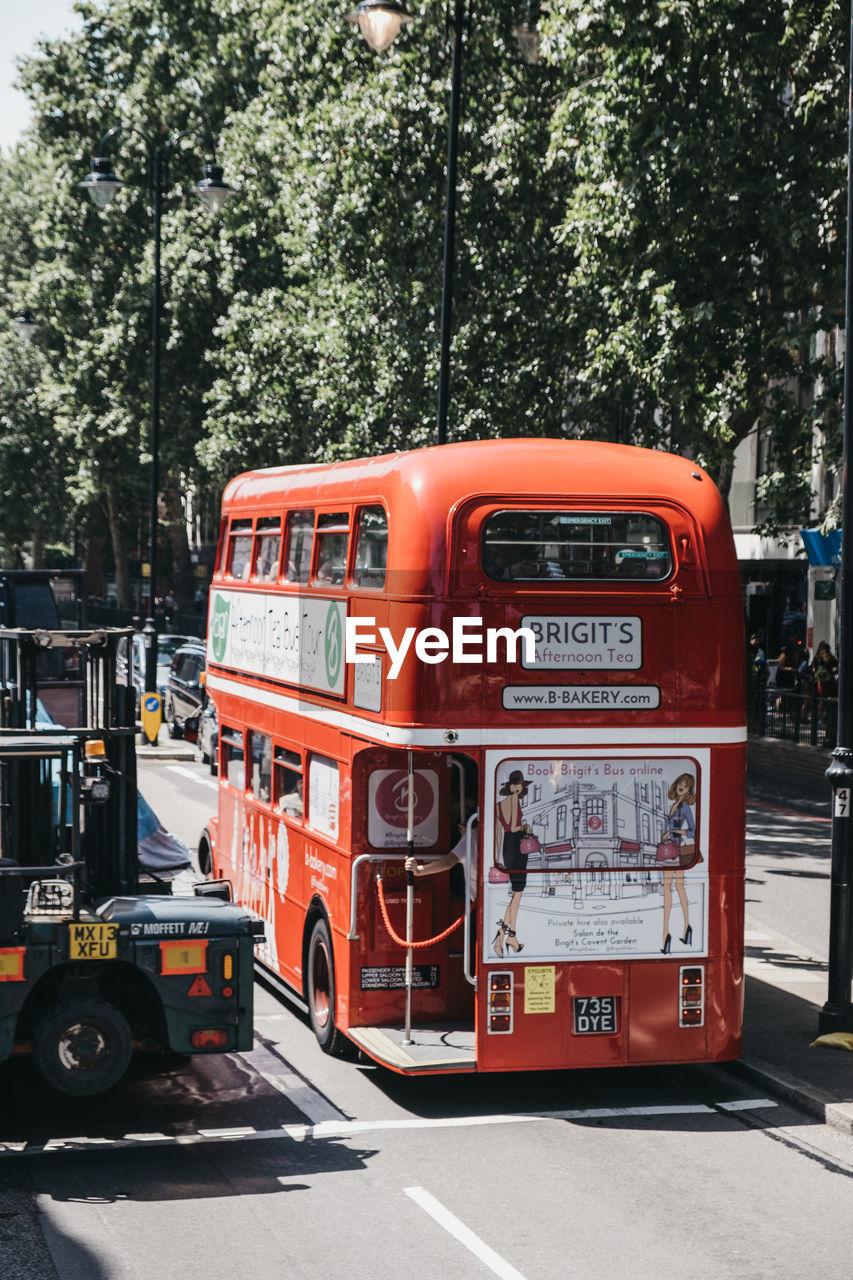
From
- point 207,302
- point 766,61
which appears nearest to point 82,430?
point 207,302

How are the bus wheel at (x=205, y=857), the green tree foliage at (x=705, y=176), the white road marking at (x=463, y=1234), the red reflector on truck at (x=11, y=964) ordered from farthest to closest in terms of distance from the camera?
the green tree foliage at (x=705, y=176)
the bus wheel at (x=205, y=857)
the red reflector on truck at (x=11, y=964)
the white road marking at (x=463, y=1234)

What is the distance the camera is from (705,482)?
10.5 meters

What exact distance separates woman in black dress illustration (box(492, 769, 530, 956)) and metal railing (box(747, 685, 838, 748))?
59.9 ft

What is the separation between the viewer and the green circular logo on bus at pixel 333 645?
11.4 metres

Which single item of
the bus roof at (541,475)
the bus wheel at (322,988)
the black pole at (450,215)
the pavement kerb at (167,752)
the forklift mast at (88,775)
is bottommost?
the pavement kerb at (167,752)

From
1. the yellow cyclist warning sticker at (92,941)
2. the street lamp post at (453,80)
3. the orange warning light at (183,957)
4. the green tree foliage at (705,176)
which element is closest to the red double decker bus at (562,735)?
the orange warning light at (183,957)

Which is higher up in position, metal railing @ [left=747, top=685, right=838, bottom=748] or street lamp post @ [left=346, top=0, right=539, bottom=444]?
street lamp post @ [left=346, top=0, right=539, bottom=444]

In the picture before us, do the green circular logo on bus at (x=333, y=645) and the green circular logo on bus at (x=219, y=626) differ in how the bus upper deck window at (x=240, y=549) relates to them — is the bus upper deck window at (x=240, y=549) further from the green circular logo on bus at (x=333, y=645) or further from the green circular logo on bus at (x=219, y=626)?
the green circular logo on bus at (x=333, y=645)

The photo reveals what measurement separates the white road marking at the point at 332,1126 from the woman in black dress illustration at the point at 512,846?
3.45 ft

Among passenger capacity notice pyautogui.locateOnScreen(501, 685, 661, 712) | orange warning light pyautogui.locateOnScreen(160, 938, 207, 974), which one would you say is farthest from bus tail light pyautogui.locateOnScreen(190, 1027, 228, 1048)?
passenger capacity notice pyautogui.locateOnScreen(501, 685, 661, 712)

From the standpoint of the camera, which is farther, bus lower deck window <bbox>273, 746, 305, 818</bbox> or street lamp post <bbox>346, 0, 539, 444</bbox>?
street lamp post <bbox>346, 0, 539, 444</bbox>

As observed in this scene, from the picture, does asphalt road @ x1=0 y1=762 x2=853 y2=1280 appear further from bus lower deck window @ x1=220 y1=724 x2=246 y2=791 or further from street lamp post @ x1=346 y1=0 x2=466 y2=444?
street lamp post @ x1=346 y1=0 x2=466 y2=444

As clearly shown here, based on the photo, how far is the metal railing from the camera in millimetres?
28688

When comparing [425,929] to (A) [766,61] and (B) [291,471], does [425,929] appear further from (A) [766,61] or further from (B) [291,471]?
(A) [766,61]
